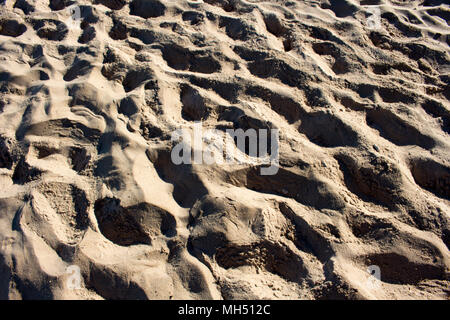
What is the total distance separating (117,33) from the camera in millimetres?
2420

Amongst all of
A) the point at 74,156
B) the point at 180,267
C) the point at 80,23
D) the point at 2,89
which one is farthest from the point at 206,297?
the point at 80,23

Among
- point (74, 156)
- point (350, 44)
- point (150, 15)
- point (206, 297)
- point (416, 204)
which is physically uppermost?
point (350, 44)

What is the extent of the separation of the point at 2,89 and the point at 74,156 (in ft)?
2.22

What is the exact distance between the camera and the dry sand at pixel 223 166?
4.50 feet

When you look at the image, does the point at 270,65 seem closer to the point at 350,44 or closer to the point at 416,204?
the point at 350,44

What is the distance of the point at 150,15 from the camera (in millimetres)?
2555

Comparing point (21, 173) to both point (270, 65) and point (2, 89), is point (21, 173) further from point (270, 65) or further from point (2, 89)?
point (270, 65)

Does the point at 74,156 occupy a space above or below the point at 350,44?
below

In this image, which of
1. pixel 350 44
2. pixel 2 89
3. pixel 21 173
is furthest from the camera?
pixel 350 44

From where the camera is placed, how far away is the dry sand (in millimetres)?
1371

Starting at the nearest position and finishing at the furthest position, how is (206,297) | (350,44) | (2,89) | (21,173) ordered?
1. (206,297)
2. (21,173)
3. (2,89)
4. (350,44)

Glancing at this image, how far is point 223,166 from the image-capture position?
5.37ft

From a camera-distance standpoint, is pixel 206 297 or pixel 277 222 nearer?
pixel 206 297
